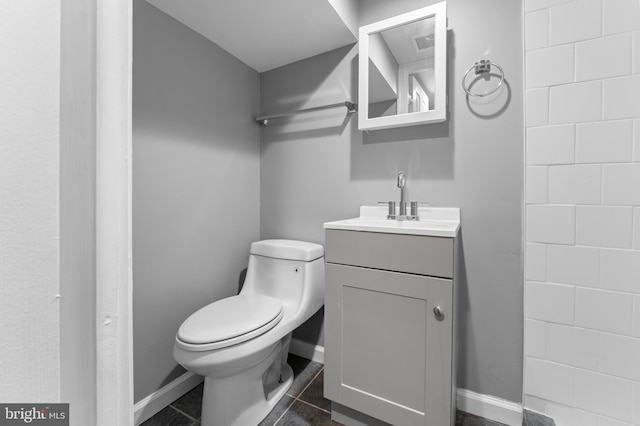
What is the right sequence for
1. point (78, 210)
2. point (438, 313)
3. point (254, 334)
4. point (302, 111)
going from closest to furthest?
point (78, 210) → point (438, 313) → point (254, 334) → point (302, 111)

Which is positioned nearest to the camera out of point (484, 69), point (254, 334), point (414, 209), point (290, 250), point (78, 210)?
point (78, 210)

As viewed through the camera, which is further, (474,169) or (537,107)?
(474,169)

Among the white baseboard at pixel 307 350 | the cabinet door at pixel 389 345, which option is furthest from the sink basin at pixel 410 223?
the white baseboard at pixel 307 350

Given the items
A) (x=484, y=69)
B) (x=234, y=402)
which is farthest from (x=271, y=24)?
(x=234, y=402)

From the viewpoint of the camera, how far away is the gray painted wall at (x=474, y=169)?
1.16 meters

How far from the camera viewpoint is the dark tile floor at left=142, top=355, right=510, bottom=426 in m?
1.18

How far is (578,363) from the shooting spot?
1.05 meters

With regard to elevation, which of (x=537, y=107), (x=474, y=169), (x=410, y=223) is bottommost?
(x=410, y=223)

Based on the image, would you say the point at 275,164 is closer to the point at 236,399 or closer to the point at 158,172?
the point at 158,172

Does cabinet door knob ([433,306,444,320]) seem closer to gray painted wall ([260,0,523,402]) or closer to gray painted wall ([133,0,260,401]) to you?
gray painted wall ([260,0,523,402])

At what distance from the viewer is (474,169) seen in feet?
4.02

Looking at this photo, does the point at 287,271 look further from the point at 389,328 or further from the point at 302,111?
the point at 302,111

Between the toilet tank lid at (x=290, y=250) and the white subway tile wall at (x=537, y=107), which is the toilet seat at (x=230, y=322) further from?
the white subway tile wall at (x=537, y=107)

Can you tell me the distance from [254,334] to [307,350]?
72cm
